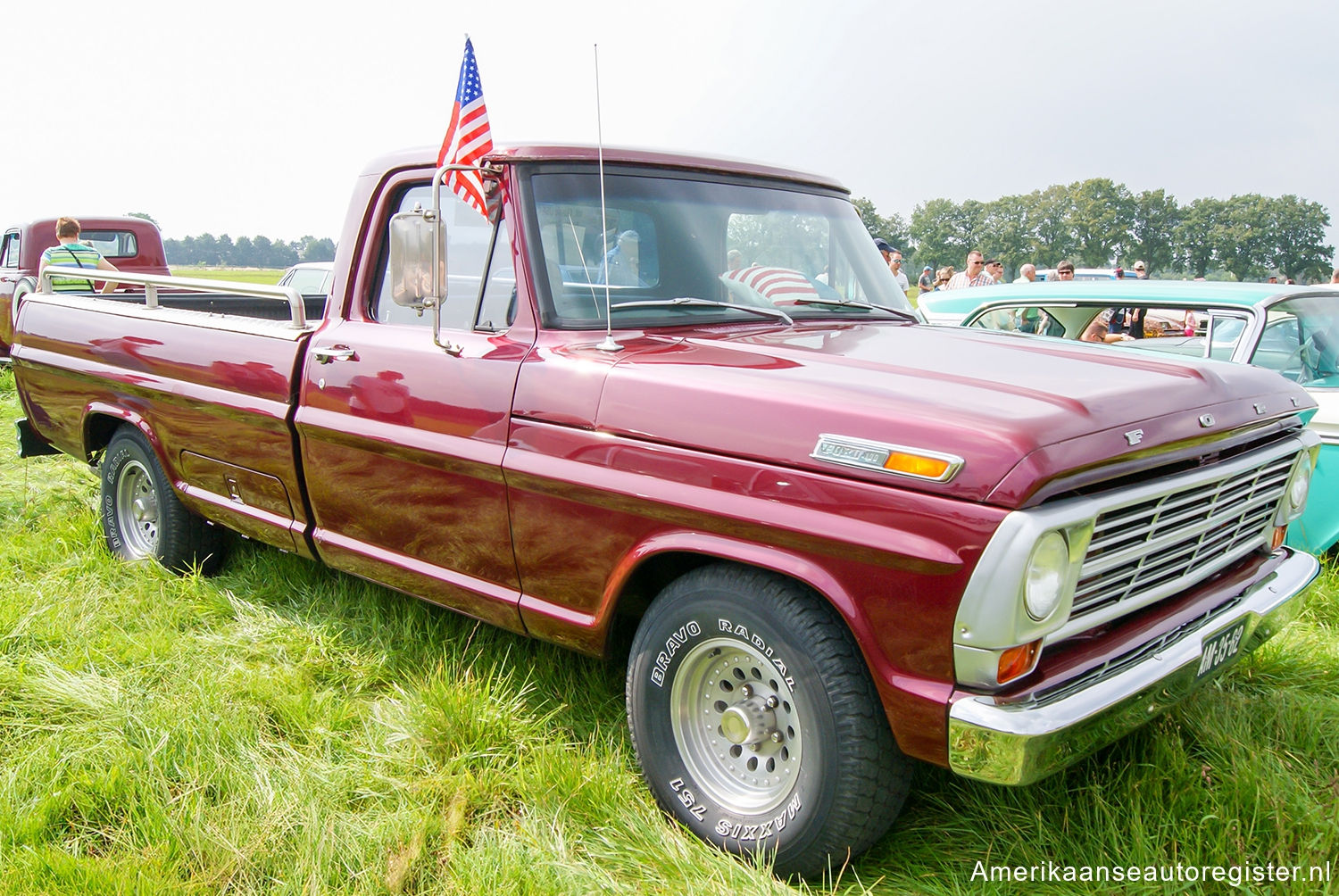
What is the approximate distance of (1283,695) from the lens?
10.5 feet

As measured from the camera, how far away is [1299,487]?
10.4 ft

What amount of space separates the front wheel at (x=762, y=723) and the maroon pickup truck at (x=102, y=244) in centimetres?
1189

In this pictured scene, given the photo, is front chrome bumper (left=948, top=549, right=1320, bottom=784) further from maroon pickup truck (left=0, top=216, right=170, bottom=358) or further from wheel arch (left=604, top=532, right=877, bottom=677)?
maroon pickup truck (left=0, top=216, right=170, bottom=358)

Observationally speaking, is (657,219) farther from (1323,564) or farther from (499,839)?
(1323,564)

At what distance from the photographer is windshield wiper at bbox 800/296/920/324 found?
11.9 feet

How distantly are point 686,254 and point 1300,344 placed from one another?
3334 millimetres

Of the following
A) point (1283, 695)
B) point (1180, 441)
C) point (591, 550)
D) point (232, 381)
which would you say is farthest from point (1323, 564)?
point (232, 381)

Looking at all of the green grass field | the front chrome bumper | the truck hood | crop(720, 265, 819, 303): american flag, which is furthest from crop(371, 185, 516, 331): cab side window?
the front chrome bumper

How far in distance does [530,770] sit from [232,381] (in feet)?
7.13

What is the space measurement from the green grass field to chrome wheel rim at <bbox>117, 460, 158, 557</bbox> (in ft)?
3.01

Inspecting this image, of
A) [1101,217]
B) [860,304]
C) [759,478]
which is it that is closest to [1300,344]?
[860,304]

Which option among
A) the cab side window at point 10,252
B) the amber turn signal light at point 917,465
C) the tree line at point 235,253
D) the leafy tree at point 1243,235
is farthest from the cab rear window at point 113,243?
the leafy tree at point 1243,235

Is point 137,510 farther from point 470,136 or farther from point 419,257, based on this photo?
point 470,136

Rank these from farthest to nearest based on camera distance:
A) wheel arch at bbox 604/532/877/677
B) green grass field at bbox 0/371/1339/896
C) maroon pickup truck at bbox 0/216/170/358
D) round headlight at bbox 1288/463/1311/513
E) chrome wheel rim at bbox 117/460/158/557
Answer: maroon pickup truck at bbox 0/216/170/358, chrome wheel rim at bbox 117/460/158/557, round headlight at bbox 1288/463/1311/513, green grass field at bbox 0/371/1339/896, wheel arch at bbox 604/532/877/677
